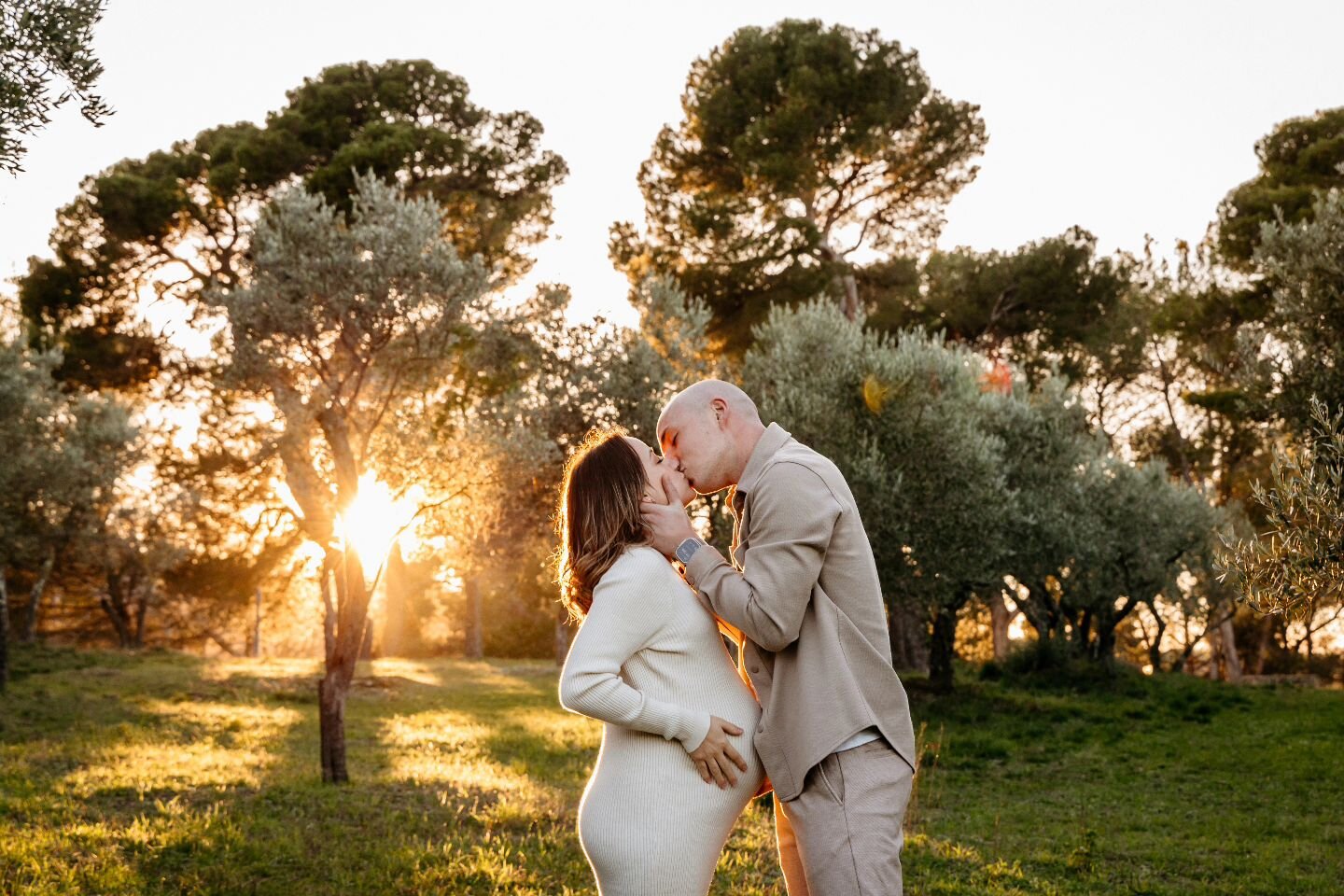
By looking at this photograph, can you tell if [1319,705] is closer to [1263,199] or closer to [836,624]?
[1263,199]

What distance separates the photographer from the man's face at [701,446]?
4.10 m

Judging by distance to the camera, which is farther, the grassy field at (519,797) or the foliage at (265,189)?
the foliage at (265,189)

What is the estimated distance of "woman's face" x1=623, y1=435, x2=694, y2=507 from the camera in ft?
12.7

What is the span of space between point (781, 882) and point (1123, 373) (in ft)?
116

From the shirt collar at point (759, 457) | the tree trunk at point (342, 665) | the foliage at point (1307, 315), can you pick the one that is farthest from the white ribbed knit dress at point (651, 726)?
the foliage at point (1307, 315)

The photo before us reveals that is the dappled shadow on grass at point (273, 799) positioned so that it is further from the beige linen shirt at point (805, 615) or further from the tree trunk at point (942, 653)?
the tree trunk at point (942, 653)

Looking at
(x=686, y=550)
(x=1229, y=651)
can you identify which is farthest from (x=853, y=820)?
(x=1229, y=651)

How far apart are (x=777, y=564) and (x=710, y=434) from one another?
676mm

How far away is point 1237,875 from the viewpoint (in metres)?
9.48

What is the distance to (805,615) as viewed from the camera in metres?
3.80

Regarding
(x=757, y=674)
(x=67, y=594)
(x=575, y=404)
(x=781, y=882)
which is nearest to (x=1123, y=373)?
(x=575, y=404)

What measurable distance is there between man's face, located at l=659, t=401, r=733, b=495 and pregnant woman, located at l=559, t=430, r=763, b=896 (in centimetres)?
26

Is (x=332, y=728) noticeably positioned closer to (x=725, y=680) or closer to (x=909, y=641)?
(x=725, y=680)

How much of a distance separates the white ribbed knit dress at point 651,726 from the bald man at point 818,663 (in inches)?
5.6
